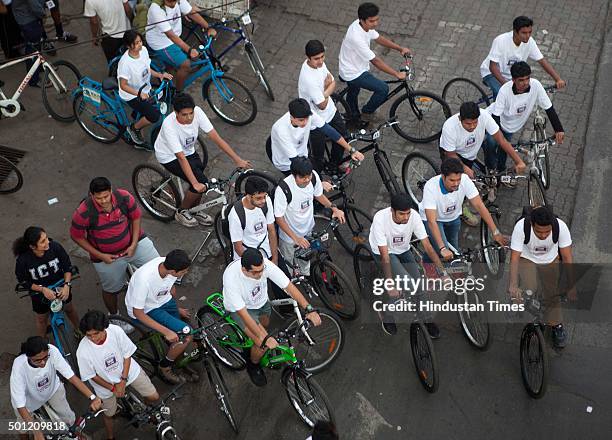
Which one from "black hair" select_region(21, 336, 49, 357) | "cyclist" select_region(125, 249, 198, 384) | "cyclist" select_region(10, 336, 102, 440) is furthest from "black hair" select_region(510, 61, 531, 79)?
"black hair" select_region(21, 336, 49, 357)

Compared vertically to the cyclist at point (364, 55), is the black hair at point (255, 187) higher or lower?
higher

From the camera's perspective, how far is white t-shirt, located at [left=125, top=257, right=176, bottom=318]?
7414 mm

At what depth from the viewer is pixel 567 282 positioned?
816 cm

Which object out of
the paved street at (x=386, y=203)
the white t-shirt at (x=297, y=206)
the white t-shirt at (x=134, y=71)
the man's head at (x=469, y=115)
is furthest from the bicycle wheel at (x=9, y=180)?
the man's head at (x=469, y=115)

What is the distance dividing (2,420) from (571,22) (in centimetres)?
1019

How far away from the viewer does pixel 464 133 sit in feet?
29.7

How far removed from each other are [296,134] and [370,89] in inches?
75.6

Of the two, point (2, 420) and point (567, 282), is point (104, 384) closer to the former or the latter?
point (2, 420)

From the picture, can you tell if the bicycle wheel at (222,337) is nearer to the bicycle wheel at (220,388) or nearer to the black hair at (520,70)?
the bicycle wheel at (220,388)

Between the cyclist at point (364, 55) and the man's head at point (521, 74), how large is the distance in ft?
Result: 5.57

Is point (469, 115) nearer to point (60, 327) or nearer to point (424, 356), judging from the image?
point (424, 356)

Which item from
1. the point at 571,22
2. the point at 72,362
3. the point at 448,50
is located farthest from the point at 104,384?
the point at 571,22

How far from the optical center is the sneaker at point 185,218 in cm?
970

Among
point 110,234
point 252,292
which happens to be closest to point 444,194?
point 252,292
